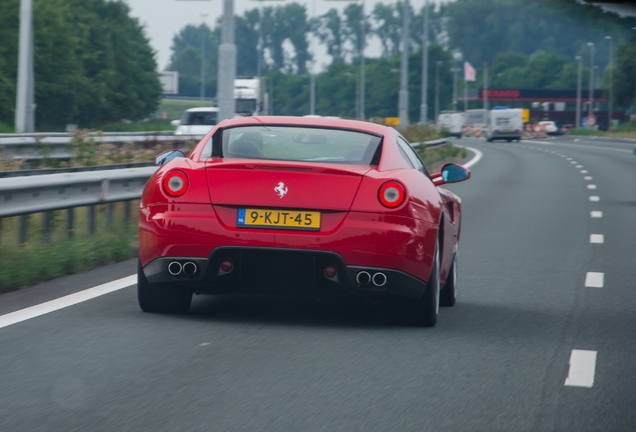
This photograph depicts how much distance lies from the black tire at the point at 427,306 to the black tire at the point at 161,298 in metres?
1.35

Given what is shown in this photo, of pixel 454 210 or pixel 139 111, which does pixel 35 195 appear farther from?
pixel 139 111

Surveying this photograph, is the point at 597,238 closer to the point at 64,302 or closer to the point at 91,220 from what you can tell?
the point at 91,220

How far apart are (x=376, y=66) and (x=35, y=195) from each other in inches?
7032

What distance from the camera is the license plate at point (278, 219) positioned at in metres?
6.89

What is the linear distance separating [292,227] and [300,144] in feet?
2.57

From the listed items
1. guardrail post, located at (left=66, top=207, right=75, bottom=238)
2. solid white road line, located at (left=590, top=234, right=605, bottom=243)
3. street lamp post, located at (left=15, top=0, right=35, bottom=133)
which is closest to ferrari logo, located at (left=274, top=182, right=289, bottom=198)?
guardrail post, located at (left=66, top=207, right=75, bottom=238)

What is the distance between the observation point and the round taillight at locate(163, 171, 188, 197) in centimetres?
710

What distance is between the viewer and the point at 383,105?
184125 mm

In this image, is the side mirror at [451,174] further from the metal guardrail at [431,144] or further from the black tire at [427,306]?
the metal guardrail at [431,144]

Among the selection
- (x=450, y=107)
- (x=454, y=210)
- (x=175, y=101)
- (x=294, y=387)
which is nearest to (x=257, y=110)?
(x=454, y=210)

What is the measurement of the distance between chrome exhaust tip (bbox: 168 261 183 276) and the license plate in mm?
432

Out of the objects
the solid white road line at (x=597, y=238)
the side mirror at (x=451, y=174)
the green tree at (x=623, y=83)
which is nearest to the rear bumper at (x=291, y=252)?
the side mirror at (x=451, y=174)

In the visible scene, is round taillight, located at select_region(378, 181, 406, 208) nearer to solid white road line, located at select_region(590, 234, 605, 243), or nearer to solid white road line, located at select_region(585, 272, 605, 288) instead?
solid white road line, located at select_region(585, 272, 605, 288)

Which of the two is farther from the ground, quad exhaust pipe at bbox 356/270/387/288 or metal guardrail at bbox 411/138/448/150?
metal guardrail at bbox 411/138/448/150
